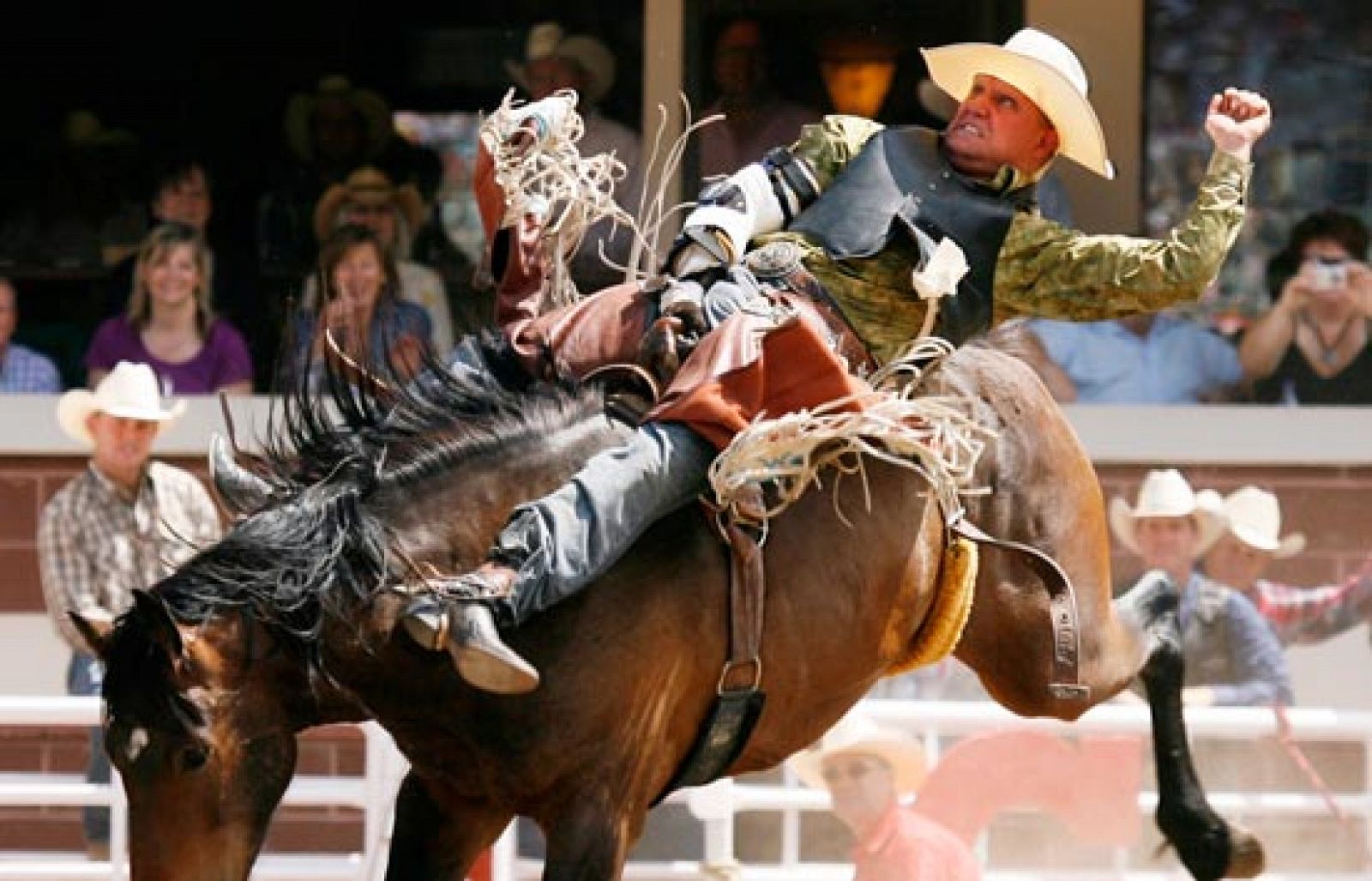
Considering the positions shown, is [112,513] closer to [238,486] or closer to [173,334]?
[173,334]

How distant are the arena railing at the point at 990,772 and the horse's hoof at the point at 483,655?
2.33 m

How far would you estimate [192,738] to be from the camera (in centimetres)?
638

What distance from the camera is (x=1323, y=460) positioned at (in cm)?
1092

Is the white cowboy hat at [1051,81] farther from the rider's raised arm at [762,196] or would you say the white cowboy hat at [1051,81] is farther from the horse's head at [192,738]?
the horse's head at [192,738]

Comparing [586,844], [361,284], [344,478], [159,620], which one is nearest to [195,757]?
[159,620]

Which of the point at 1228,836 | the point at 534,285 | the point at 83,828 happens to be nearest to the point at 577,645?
the point at 534,285

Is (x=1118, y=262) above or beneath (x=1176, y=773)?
above

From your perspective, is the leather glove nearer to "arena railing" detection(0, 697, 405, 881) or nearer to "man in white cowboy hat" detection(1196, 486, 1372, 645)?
"arena railing" detection(0, 697, 405, 881)

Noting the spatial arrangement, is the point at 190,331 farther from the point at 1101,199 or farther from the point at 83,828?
the point at 1101,199

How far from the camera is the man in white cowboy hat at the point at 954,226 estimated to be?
691 cm

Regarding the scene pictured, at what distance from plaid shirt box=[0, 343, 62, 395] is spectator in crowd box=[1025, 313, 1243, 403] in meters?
3.01

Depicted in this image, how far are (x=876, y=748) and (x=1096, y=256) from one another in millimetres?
1983

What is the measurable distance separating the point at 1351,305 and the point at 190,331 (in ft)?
11.7

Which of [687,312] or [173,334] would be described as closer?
[687,312]
